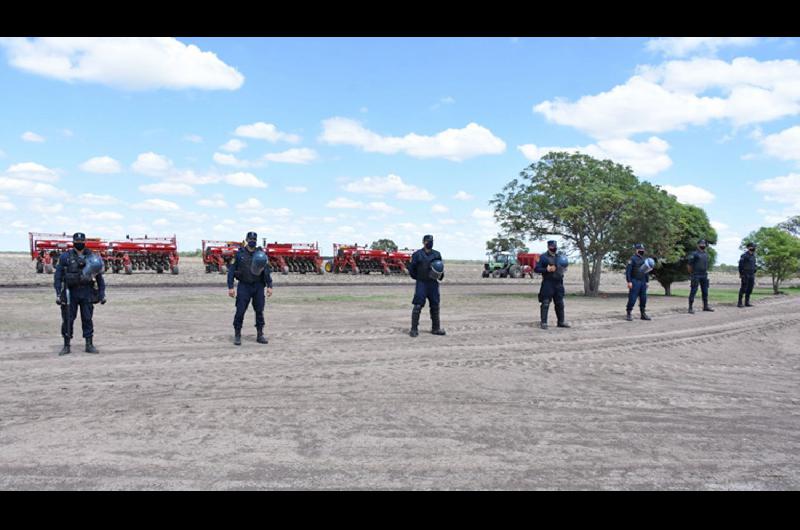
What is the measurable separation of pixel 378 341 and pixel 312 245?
3161cm

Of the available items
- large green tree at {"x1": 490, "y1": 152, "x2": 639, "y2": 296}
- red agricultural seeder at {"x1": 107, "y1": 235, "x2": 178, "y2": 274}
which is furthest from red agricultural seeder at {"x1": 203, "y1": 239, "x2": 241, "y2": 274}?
large green tree at {"x1": 490, "y1": 152, "x2": 639, "y2": 296}

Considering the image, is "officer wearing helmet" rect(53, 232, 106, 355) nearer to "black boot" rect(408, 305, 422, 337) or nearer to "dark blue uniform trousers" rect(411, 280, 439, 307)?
"black boot" rect(408, 305, 422, 337)

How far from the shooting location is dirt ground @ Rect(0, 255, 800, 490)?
4.50 meters

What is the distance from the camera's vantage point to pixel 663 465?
471 centimetres

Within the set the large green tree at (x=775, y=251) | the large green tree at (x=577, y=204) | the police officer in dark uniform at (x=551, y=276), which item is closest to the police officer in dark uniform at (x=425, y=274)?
the police officer in dark uniform at (x=551, y=276)

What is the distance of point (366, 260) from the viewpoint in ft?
144

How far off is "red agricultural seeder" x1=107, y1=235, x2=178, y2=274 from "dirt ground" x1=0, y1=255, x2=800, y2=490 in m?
24.3

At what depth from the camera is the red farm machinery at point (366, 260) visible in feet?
142

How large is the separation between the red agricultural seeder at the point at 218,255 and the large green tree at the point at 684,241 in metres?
25.1

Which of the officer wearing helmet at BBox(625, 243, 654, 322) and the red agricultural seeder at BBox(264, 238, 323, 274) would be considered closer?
the officer wearing helmet at BBox(625, 243, 654, 322)

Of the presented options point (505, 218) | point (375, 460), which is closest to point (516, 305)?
point (505, 218)

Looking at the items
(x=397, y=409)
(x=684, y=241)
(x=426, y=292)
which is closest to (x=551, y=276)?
(x=426, y=292)

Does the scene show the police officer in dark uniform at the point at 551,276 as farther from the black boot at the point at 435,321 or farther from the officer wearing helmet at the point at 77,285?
the officer wearing helmet at the point at 77,285
